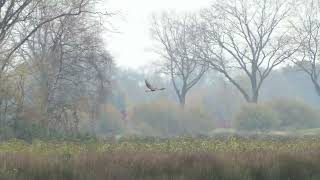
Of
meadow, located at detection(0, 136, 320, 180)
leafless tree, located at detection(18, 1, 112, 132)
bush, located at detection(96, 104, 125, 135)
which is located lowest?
meadow, located at detection(0, 136, 320, 180)

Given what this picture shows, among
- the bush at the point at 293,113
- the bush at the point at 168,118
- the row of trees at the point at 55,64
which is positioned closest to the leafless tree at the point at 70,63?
the row of trees at the point at 55,64

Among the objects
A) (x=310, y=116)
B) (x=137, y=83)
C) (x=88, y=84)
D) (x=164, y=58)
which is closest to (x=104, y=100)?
(x=88, y=84)

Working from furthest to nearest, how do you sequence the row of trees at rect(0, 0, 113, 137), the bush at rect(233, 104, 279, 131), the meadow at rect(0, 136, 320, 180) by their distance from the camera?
the bush at rect(233, 104, 279, 131), the row of trees at rect(0, 0, 113, 137), the meadow at rect(0, 136, 320, 180)

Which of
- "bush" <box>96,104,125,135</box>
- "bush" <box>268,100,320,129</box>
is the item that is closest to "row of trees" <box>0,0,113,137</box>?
"bush" <box>96,104,125,135</box>

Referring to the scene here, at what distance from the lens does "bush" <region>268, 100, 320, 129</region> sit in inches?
1954

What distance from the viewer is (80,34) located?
3438cm

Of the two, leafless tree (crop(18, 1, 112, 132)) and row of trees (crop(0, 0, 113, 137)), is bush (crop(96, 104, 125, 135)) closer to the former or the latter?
row of trees (crop(0, 0, 113, 137))

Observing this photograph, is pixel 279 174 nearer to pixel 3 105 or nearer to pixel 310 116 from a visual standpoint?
pixel 3 105

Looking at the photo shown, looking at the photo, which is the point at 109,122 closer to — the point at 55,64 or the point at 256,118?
the point at 55,64

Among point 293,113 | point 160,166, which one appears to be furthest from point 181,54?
point 160,166

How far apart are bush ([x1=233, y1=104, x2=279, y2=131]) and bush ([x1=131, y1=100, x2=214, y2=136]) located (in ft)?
8.79

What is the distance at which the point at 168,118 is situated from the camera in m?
45.2

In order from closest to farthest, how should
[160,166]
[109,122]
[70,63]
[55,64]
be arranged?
1. [160,166]
2. [55,64]
3. [70,63]
4. [109,122]

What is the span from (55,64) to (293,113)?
25407 millimetres
